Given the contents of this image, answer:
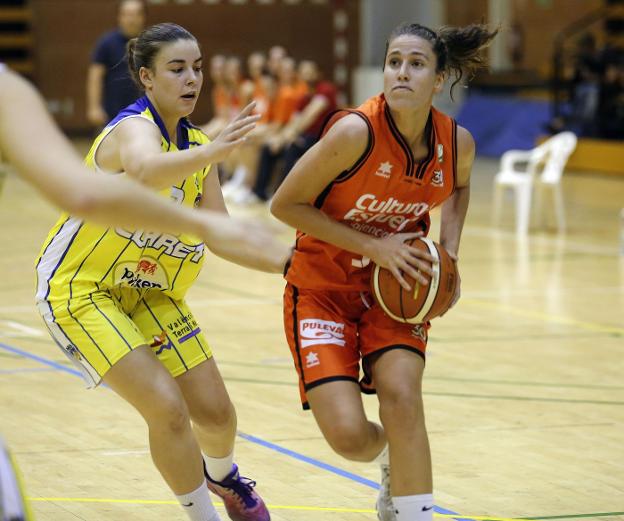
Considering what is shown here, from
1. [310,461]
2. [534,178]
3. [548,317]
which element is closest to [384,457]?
[310,461]

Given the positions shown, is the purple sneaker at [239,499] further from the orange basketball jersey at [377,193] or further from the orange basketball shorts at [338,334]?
the orange basketball jersey at [377,193]

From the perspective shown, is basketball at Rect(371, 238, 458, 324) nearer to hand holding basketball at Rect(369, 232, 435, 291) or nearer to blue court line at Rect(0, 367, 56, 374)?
hand holding basketball at Rect(369, 232, 435, 291)

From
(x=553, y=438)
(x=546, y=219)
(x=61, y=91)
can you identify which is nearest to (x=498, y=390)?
(x=553, y=438)

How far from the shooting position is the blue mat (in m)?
19.7

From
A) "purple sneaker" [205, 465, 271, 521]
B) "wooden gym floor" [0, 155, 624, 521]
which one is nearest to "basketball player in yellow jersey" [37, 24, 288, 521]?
"purple sneaker" [205, 465, 271, 521]

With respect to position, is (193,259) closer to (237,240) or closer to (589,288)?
(237,240)

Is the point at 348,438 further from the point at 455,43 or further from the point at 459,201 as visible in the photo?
the point at 455,43

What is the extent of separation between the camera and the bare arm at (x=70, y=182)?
2.17 meters

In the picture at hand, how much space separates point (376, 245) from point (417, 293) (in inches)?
7.5

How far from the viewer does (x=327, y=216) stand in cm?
378

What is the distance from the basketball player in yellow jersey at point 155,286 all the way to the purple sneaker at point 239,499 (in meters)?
0.12

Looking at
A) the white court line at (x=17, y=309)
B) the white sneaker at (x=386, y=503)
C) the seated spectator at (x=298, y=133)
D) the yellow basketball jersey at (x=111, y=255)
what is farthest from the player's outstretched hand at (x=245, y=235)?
the seated spectator at (x=298, y=133)

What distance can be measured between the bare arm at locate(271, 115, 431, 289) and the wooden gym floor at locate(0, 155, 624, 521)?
1.07 metres

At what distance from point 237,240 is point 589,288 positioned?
24.4ft
